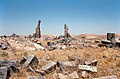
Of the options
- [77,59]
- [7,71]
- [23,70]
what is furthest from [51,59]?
[7,71]

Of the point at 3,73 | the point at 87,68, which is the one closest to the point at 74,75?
the point at 87,68

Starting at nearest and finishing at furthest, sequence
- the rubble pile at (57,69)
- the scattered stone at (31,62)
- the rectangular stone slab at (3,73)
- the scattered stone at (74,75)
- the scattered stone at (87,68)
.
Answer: the rectangular stone slab at (3,73) → the scattered stone at (74,75) → the rubble pile at (57,69) → the scattered stone at (87,68) → the scattered stone at (31,62)

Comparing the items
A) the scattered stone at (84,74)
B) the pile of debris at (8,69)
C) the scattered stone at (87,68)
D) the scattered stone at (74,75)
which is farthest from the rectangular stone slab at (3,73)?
the scattered stone at (87,68)

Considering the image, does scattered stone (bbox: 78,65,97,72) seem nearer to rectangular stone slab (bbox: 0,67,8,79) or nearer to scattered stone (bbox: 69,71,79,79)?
scattered stone (bbox: 69,71,79,79)

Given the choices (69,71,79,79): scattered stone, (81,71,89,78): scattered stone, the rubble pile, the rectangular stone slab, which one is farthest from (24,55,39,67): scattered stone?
(81,71,89,78): scattered stone

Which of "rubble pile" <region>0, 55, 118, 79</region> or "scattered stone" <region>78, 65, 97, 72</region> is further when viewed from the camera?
"scattered stone" <region>78, 65, 97, 72</region>

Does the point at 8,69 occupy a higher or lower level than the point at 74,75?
higher

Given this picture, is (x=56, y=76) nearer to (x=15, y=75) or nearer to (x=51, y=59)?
(x=15, y=75)

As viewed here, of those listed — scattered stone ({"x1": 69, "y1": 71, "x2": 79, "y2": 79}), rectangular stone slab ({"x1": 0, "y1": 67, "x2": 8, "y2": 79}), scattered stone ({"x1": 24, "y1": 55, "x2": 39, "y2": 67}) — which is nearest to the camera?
rectangular stone slab ({"x1": 0, "y1": 67, "x2": 8, "y2": 79})

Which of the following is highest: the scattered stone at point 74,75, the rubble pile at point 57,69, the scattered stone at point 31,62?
the scattered stone at point 31,62

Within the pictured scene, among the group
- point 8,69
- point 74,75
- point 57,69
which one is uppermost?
point 8,69

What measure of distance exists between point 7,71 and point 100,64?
464cm

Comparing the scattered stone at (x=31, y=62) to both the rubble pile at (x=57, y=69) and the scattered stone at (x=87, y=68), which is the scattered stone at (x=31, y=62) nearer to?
the rubble pile at (x=57, y=69)

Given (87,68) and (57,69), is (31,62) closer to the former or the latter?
(57,69)
